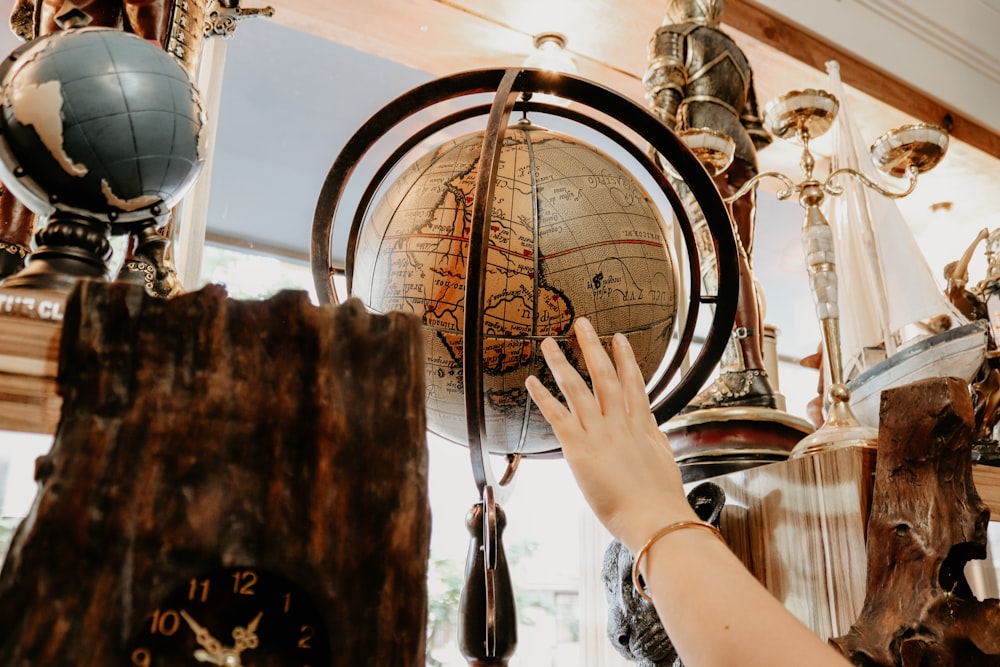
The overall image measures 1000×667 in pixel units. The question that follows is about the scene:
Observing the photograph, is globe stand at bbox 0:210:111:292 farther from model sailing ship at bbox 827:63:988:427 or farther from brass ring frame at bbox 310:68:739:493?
model sailing ship at bbox 827:63:988:427

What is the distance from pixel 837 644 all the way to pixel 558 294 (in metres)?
0.55

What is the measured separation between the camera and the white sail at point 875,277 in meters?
1.98

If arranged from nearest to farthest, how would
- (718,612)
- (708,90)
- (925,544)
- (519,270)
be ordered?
(718,612) < (519,270) < (925,544) < (708,90)

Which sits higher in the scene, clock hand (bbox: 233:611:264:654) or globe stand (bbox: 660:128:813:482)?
globe stand (bbox: 660:128:813:482)

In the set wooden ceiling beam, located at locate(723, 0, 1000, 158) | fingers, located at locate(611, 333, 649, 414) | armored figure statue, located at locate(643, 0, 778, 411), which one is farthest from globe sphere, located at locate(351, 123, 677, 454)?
wooden ceiling beam, located at locate(723, 0, 1000, 158)

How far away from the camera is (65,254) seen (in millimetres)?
673

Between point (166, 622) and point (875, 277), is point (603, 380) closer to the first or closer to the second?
point (166, 622)

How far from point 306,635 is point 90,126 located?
43cm

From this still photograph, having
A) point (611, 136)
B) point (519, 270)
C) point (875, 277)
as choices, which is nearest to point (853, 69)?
point (875, 277)

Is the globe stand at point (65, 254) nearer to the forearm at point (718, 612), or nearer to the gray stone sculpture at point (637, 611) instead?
the forearm at point (718, 612)

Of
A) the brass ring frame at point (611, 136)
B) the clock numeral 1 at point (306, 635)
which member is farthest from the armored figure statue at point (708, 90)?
the clock numeral 1 at point (306, 635)

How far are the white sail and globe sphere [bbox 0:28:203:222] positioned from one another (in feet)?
5.64

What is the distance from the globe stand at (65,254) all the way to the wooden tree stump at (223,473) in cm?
15

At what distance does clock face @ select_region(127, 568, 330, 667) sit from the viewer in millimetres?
484
